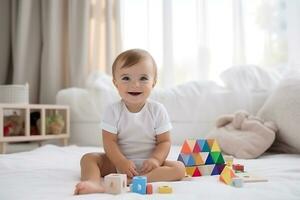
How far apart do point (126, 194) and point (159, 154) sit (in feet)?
0.91

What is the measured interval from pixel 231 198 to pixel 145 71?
1.49ft

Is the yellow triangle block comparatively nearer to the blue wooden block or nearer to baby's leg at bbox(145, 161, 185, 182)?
baby's leg at bbox(145, 161, 185, 182)

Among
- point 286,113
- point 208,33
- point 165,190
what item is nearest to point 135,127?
point 165,190

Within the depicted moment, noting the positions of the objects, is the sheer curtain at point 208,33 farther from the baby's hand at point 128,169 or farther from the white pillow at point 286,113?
the baby's hand at point 128,169

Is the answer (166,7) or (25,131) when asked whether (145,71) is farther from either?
(166,7)

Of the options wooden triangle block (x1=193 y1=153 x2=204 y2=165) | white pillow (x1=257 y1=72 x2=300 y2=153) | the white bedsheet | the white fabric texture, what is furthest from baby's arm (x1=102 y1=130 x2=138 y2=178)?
the white fabric texture

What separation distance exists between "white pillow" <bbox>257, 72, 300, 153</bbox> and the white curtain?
1.28m

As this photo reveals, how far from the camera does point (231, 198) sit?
0.73 metres

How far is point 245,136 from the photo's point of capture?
1496 millimetres

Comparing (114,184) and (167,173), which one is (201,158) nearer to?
(167,173)

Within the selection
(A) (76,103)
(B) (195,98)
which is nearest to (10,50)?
(A) (76,103)

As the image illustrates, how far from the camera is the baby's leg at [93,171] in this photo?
79 centimetres

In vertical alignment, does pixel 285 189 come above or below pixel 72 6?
below

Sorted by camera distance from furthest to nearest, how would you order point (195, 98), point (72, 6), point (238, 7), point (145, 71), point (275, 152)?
point (72, 6)
point (238, 7)
point (195, 98)
point (275, 152)
point (145, 71)
